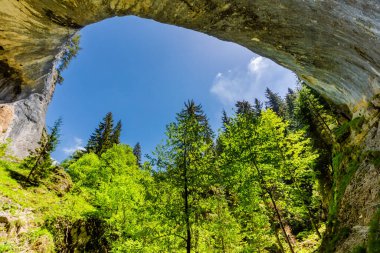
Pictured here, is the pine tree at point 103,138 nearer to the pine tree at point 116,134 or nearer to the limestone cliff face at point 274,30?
the pine tree at point 116,134

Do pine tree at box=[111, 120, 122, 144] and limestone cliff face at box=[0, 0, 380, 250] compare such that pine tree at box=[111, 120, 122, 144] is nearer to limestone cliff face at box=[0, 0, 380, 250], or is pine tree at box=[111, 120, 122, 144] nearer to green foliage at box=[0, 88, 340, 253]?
green foliage at box=[0, 88, 340, 253]

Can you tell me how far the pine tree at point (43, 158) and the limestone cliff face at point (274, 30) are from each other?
445 inches

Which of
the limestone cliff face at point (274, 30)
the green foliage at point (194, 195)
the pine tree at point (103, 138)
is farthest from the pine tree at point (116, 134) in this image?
the limestone cliff face at point (274, 30)

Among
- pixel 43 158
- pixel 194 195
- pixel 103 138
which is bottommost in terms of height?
pixel 194 195

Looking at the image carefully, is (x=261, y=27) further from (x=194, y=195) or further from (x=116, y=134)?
(x=116, y=134)

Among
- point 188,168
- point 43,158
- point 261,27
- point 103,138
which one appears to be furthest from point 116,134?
point 261,27

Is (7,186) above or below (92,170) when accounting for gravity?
below

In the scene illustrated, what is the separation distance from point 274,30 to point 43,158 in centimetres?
1940

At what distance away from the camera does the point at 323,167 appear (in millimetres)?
23859

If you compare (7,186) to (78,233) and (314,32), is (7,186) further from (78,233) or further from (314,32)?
(314,32)

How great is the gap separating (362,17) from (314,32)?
1199 millimetres

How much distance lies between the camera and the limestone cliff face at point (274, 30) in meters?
6.67

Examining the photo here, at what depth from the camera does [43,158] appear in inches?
772

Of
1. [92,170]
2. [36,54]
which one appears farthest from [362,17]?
[92,170]
